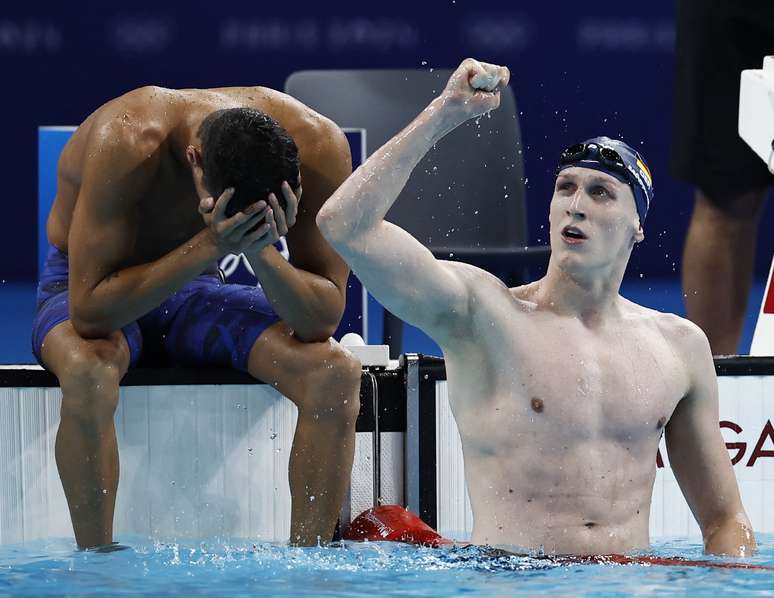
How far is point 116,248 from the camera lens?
3.02 meters

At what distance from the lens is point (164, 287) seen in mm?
2969

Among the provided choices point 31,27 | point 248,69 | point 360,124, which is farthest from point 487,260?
point 31,27

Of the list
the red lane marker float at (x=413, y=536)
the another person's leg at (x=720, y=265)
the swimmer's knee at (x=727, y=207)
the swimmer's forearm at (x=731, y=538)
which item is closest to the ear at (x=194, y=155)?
the red lane marker float at (x=413, y=536)

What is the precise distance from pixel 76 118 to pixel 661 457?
16.1 feet

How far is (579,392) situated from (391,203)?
1.93 ft

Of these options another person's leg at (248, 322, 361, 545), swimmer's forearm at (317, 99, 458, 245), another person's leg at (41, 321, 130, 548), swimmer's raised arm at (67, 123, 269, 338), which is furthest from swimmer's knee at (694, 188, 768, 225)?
swimmer's forearm at (317, 99, 458, 245)

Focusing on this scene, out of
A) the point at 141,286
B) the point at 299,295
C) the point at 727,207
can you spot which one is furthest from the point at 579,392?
the point at 727,207

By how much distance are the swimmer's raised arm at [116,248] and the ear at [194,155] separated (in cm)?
10

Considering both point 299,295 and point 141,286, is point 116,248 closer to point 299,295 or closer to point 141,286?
point 141,286

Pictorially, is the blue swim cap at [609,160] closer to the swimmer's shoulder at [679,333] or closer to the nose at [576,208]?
the nose at [576,208]

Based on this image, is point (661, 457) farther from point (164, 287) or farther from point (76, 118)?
point (76, 118)

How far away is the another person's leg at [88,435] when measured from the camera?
2959mm

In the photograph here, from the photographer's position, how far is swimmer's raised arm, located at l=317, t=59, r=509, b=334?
7.82 feet

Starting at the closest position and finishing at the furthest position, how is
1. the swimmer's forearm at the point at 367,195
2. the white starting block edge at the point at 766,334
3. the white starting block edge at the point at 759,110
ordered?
the swimmer's forearm at the point at 367,195, the white starting block edge at the point at 766,334, the white starting block edge at the point at 759,110
